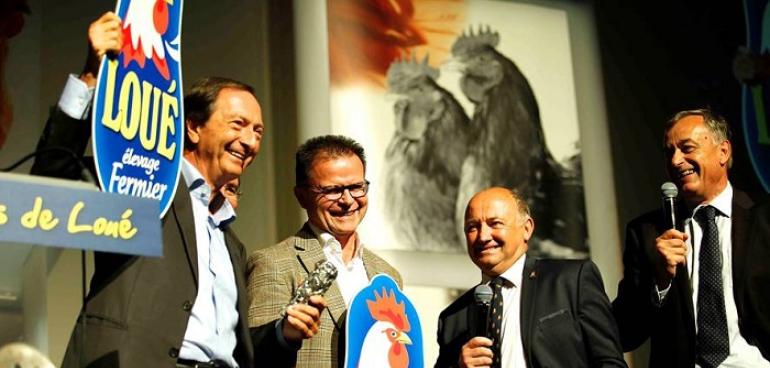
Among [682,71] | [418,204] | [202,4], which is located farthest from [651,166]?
[202,4]

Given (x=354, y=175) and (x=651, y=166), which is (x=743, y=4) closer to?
(x=651, y=166)

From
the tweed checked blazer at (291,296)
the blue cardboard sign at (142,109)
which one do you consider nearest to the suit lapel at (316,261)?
the tweed checked blazer at (291,296)

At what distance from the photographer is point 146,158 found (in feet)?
8.95

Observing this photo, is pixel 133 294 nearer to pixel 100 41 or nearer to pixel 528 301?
pixel 100 41

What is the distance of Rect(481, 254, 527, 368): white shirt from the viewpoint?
3.52 m

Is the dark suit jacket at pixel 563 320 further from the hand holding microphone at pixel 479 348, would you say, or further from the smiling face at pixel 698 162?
the smiling face at pixel 698 162

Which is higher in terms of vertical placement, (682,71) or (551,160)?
(682,71)

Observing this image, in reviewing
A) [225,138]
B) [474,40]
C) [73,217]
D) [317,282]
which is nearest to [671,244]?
[317,282]

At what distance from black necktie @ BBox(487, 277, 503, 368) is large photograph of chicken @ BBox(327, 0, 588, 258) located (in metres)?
1.40

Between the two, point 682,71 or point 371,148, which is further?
point 682,71

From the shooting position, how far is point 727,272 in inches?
149

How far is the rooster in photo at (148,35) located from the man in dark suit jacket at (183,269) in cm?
7

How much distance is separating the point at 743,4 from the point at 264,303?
3582mm

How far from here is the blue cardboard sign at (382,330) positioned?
3383 mm
